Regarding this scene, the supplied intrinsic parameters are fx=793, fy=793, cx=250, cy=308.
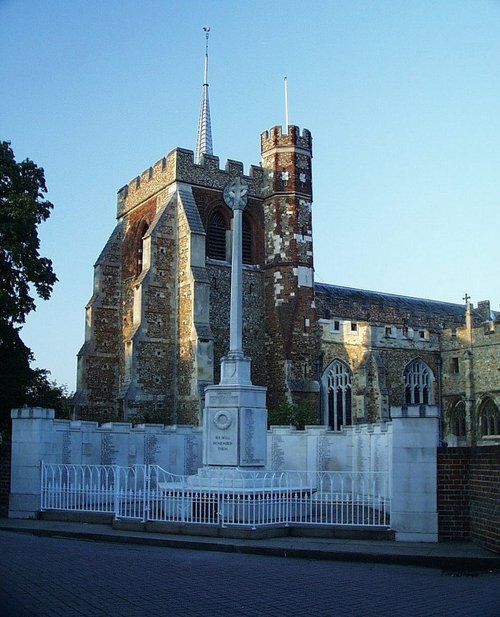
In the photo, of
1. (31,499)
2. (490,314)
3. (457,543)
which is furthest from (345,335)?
(457,543)

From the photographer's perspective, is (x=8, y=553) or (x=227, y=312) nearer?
(x=8, y=553)

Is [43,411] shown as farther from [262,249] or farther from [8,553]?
[262,249]

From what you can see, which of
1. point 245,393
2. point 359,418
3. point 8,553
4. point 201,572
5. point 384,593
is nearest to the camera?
point 384,593

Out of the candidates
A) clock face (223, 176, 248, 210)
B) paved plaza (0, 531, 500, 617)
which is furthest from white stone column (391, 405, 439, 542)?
clock face (223, 176, 248, 210)

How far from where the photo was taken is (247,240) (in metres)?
35.7

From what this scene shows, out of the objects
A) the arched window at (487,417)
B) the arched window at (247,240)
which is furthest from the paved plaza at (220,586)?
the arched window at (487,417)

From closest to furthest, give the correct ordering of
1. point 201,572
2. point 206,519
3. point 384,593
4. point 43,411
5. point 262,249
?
point 384,593 → point 201,572 → point 206,519 → point 43,411 → point 262,249

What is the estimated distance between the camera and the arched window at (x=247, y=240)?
3544cm

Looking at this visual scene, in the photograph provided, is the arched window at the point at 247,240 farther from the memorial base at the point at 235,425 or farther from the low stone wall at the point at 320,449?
the memorial base at the point at 235,425

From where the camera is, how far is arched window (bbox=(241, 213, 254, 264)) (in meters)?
35.4

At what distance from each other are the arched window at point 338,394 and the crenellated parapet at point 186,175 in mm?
8783

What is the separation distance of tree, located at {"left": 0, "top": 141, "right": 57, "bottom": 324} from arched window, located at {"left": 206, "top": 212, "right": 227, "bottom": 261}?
979cm

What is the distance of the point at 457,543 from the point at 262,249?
953 inches

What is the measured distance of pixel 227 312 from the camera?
111 feet
